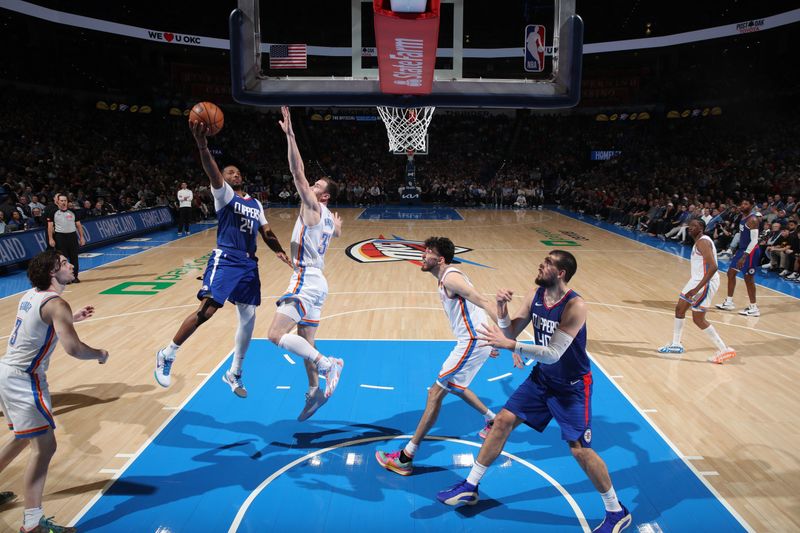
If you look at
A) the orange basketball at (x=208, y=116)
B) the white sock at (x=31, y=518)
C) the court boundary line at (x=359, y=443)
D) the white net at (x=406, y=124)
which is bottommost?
the court boundary line at (x=359, y=443)

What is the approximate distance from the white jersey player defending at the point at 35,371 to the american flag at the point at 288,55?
4.30 m

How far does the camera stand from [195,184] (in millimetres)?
26734

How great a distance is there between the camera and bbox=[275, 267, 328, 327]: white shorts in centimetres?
483

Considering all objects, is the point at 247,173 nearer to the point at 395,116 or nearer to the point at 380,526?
the point at 395,116

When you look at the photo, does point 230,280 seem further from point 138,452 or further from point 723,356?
point 723,356

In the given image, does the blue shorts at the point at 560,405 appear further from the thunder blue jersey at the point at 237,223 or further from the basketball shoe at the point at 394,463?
the thunder blue jersey at the point at 237,223

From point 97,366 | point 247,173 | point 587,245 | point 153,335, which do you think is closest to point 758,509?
point 97,366

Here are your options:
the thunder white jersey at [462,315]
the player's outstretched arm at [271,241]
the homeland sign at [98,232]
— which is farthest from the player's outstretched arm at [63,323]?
the homeland sign at [98,232]

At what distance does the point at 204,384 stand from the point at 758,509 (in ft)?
16.6

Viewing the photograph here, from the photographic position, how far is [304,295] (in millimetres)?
4879

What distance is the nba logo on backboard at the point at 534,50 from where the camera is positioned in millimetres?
6420

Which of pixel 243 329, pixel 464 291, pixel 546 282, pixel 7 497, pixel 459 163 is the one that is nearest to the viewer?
pixel 546 282

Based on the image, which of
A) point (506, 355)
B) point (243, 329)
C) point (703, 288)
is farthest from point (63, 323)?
point (703, 288)

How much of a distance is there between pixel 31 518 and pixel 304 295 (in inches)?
93.6
